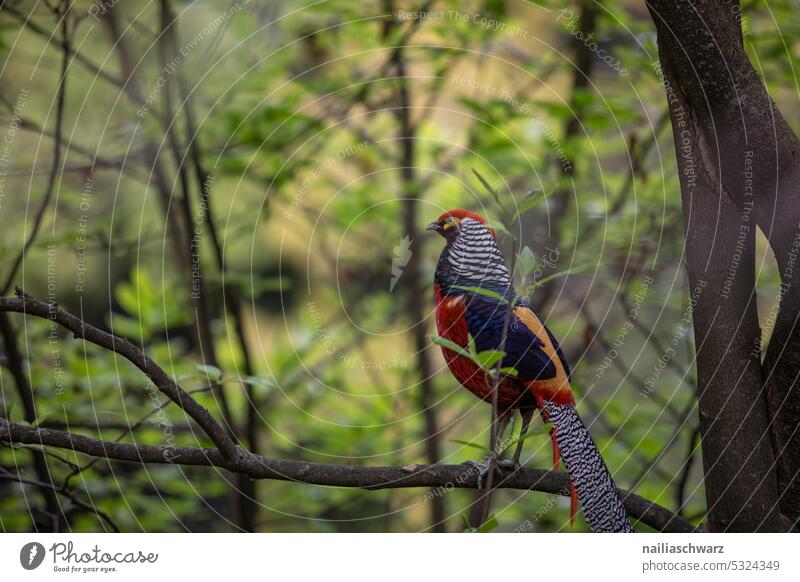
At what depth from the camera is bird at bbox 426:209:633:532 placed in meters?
0.84

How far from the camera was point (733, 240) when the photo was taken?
84cm

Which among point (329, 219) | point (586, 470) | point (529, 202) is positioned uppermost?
point (329, 219)

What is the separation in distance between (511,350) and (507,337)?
2 cm

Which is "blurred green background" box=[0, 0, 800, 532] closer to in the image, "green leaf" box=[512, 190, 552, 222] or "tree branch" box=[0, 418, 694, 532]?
"tree branch" box=[0, 418, 694, 532]

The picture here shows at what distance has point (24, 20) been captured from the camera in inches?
44.6

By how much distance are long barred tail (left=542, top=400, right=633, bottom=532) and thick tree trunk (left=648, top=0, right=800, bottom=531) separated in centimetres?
13

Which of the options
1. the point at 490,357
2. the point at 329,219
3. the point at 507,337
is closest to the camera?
the point at 490,357

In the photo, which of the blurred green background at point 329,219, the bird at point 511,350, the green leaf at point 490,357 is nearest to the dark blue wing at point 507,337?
the bird at point 511,350

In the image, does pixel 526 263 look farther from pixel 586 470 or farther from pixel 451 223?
pixel 586 470

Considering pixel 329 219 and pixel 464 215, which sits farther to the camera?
pixel 329 219

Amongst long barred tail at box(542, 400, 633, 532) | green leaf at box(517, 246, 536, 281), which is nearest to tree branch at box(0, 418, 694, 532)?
long barred tail at box(542, 400, 633, 532)

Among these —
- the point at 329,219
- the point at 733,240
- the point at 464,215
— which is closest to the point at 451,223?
the point at 464,215

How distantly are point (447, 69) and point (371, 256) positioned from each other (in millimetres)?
467

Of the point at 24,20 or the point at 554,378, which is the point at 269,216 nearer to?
the point at 24,20
